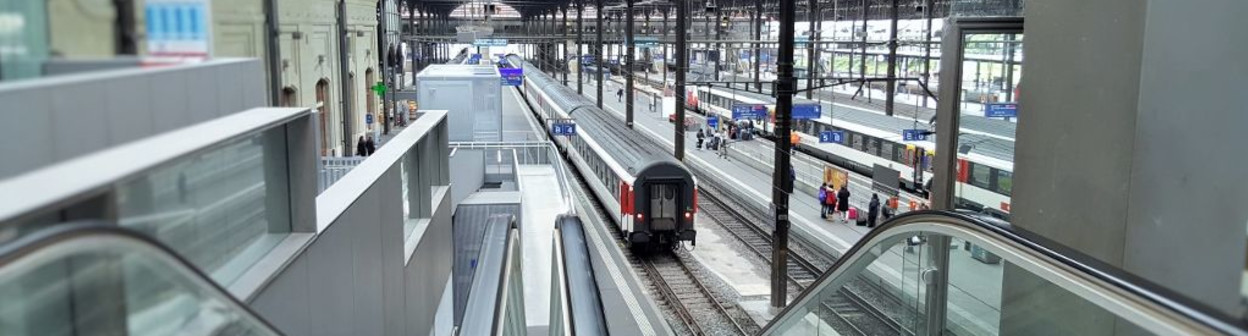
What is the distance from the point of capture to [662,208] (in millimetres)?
19016

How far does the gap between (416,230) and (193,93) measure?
5030mm

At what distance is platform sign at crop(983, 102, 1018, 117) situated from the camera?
16.0 feet

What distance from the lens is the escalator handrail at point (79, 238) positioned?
63.7 inches

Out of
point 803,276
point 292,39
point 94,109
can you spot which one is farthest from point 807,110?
point 94,109

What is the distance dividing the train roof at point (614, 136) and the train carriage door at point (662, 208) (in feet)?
1.88

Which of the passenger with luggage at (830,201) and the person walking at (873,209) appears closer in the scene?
the person walking at (873,209)

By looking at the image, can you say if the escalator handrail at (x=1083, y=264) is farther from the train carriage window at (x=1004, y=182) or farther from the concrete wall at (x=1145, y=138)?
the train carriage window at (x=1004, y=182)

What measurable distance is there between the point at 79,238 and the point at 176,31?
1.60 metres

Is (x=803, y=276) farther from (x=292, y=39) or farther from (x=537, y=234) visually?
(x=292, y=39)

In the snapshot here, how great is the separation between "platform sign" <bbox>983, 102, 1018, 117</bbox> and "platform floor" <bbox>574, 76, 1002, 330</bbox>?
1.02 m

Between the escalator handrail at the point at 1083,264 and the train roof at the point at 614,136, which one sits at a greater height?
the escalator handrail at the point at 1083,264

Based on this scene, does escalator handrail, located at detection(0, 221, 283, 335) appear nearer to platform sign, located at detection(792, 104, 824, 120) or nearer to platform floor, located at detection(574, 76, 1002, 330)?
platform floor, located at detection(574, 76, 1002, 330)

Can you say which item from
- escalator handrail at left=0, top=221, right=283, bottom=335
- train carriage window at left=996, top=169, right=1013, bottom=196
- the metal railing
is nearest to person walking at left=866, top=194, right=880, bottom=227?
the metal railing

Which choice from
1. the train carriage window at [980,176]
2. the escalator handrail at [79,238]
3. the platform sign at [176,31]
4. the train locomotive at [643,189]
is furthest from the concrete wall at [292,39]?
the train locomotive at [643,189]
